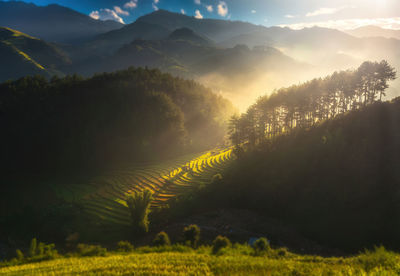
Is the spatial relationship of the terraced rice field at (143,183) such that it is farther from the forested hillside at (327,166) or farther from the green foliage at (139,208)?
the forested hillside at (327,166)

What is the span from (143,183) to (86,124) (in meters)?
38.9

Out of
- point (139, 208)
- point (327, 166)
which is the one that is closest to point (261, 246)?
point (139, 208)

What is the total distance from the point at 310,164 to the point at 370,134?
16.9 m

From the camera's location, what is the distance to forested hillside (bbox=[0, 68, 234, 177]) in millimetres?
72500

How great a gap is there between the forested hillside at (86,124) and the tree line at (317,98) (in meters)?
40.0

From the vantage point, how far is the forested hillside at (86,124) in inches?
2854

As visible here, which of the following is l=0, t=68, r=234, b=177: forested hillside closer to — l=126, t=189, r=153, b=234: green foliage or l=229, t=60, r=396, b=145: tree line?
l=229, t=60, r=396, b=145: tree line

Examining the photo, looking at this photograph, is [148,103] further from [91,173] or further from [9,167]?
[9,167]

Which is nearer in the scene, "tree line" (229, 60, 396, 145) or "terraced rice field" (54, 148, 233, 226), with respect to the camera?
"terraced rice field" (54, 148, 233, 226)

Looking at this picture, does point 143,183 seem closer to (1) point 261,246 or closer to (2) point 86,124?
(2) point 86,124

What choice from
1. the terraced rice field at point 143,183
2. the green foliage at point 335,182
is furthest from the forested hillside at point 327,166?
the terraced rice field at point 143,183

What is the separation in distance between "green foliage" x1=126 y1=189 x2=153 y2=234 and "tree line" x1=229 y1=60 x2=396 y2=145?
43696 mm

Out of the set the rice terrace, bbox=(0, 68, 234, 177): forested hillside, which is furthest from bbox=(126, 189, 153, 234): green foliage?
bbox=(0, 68, 234, 177): forested hillside

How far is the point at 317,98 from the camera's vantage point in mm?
67312
